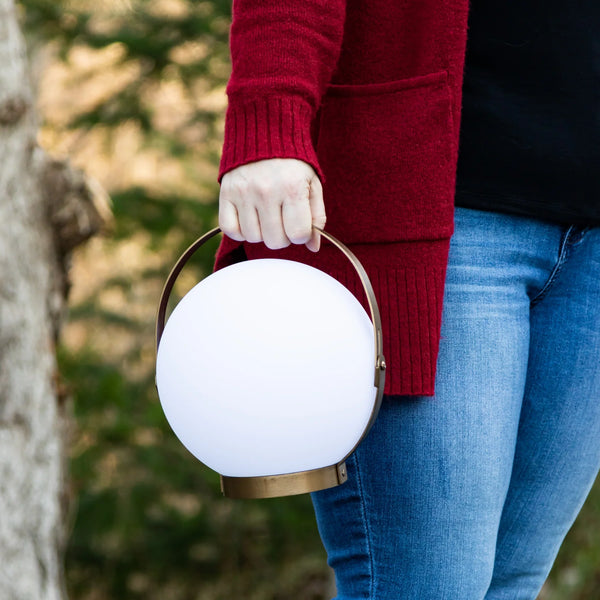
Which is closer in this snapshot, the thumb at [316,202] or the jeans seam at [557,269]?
the thumb at [316,202]


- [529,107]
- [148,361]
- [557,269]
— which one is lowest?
[557,269]

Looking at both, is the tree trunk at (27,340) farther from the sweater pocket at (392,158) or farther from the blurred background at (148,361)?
the sweater pocket at (392,158)

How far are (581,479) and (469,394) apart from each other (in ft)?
1.08

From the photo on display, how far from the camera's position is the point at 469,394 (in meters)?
1.14

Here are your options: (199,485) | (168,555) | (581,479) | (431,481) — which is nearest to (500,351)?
(431,481)

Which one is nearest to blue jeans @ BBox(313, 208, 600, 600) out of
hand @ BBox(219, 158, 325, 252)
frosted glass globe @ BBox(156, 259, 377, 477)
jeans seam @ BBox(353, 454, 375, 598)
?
jeans seam @ BBox(353, 454, 375, 598)

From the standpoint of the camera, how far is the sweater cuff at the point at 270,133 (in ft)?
3.46

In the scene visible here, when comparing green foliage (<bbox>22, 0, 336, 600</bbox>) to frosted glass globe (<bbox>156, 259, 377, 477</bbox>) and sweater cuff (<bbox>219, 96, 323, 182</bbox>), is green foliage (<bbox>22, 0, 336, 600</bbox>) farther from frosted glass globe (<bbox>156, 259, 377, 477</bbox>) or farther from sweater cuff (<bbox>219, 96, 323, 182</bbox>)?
frosted glass globe (<bbox>156, 259, 377, 477</bbox>)

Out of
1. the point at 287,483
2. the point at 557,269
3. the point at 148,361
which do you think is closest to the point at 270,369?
the point at 287,483

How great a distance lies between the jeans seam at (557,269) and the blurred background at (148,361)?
7.26 feet

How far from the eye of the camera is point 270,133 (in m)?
1.06

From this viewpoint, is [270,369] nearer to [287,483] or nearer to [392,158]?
[287,483]

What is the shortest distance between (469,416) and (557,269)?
11.1 inches

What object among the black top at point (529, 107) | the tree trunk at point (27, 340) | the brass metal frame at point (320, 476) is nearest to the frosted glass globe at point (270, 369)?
the brass metal frame at point (320, 476)
